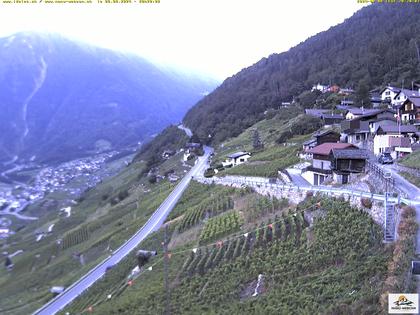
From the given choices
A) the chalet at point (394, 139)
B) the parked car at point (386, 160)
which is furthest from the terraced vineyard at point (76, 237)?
the parked car at point (386, 160)

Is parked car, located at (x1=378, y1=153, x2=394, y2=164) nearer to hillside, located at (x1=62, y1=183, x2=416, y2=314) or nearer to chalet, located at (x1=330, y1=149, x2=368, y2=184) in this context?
chalet, located at (x1=330, y1=149, x2=368, y2=184)

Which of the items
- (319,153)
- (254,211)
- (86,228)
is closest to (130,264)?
(254,211)

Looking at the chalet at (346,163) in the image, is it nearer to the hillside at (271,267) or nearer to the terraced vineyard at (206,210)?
the hillside at (271,267)

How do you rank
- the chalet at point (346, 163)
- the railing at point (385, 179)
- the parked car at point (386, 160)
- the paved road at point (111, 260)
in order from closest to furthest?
the railing at point (385, 179) < the chalet at point (346, 163) < the parked car at point (386, 160) < the paved road at point (111, 260)

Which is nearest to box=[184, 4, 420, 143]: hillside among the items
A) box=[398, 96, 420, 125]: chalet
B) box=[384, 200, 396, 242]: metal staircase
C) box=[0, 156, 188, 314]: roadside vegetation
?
box=[398, 96, 420, 125]: chalet

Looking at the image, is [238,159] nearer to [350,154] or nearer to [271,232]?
[350,154]

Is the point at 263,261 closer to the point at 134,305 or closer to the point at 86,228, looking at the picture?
the point at 134,305

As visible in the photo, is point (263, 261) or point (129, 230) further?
point (129, 230)
